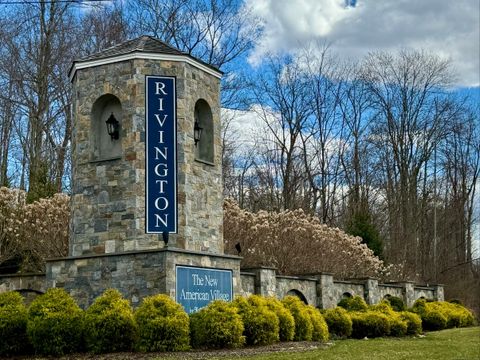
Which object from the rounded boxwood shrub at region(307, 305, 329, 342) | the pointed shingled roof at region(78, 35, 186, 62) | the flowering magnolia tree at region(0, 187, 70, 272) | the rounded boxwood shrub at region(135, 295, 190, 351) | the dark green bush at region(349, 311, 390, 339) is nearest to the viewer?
the rounded boxwood shrub at region(135, 295, 190, 351)

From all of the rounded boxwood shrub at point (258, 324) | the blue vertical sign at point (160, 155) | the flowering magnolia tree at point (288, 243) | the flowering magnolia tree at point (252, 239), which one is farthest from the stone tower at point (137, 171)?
the flowering magnolia tree at point (288, 243)

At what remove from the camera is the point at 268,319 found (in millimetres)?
13625

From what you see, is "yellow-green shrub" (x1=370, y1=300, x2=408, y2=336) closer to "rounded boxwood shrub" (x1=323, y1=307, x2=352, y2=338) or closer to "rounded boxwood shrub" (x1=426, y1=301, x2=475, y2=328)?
"rounded boxwood shrub" (x1=323, y1=307, x2=352, y2=338)

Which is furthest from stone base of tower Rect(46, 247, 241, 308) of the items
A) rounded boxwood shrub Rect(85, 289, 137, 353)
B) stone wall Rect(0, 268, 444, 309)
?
rounded boxwood shrub Rect(85, 289, 137, 353)

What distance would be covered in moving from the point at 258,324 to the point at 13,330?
14.4 feet

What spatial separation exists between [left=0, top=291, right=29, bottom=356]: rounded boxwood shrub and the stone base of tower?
1.47 meters

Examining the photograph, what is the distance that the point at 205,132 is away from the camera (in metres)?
17.2

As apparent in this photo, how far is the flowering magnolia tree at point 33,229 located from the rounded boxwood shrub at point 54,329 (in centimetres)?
870

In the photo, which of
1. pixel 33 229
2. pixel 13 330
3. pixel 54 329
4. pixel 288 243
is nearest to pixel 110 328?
pixel 54 329

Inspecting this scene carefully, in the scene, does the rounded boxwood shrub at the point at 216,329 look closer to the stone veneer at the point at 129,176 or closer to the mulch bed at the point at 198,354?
the mulch bed at the point at 198,354

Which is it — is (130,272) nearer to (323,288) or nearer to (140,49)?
(140,49)

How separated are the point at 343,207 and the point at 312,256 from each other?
1435 cm

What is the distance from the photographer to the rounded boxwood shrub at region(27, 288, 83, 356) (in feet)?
41.3

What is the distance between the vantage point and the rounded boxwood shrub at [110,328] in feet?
40.8
